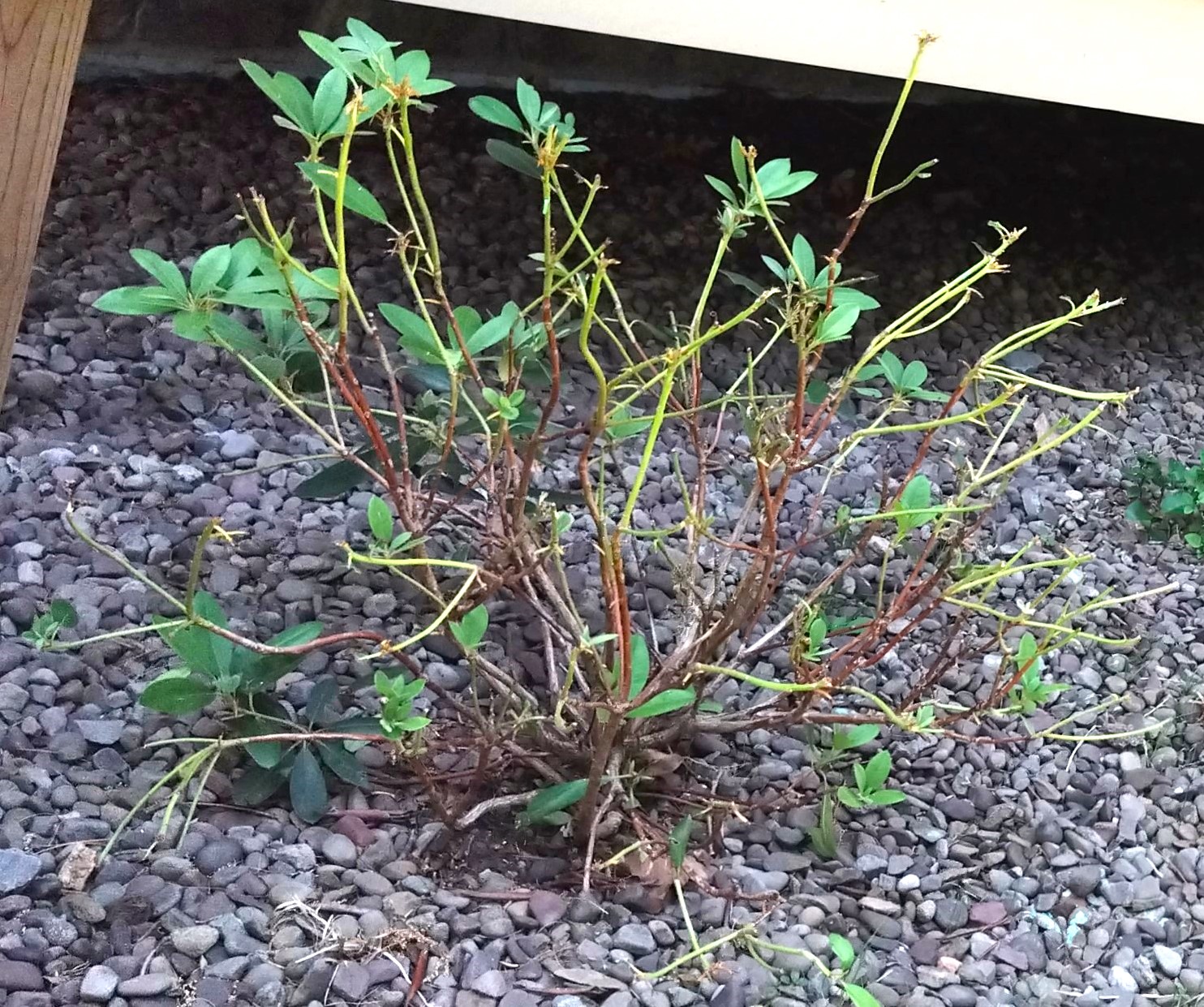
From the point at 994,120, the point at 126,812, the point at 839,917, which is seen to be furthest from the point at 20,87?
the point at 994,120

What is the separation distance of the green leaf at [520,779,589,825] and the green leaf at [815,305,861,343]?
43 centimetres

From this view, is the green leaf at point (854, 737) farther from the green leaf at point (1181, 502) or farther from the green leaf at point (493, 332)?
the green leaf at point (1181, 502)

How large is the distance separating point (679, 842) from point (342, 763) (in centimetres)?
31

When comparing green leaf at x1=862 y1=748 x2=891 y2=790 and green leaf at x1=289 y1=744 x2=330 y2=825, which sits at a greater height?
green leaf at x1=862 y1=748 x2=891 y2=790

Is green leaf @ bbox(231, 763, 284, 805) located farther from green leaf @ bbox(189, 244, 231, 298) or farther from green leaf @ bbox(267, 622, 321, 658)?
green leaf @ bbox(189, 244, 231, 298)

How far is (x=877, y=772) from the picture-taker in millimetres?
1039

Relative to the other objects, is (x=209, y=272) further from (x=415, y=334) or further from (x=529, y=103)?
(x=529, y=103)

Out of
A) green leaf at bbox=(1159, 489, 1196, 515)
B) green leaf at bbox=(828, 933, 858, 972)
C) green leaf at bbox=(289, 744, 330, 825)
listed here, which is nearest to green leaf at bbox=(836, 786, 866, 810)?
green leaf at bbox=(828, 933, 858, 972)

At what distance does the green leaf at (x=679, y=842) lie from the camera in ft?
3.19

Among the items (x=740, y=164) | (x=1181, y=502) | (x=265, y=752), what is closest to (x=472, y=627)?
(x=265, y=752)

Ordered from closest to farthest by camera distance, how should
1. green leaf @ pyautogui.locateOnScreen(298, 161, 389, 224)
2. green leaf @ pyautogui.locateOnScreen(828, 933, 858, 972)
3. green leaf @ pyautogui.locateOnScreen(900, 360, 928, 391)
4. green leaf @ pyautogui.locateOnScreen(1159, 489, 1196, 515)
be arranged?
1. green leaf @ pyautogui.locateOnScreen(298, 161, 389, 224)
2. green leaf @ pyautogui.locateOnScreen(828, 933, 858, 972)
3. green leaf @ pyautogui.locateOnScreen(900, 360, 928, 391)
4. green leaf @ pyautogui.locateOnScreen(1159, 489, 1196, 515)

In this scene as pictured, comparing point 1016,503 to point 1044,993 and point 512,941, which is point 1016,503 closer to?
point 1044,993

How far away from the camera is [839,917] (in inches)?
41.6

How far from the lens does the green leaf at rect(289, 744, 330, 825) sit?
1.03 metres
